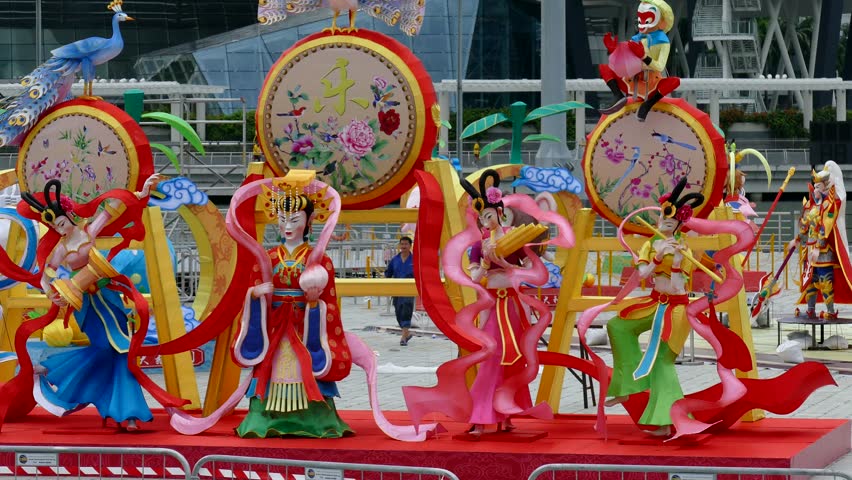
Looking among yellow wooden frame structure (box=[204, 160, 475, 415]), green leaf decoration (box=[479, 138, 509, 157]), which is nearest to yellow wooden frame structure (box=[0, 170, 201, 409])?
yellow wooden frame structure (box=[204, 160, 475, 415])

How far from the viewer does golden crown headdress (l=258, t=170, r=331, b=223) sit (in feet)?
39.5

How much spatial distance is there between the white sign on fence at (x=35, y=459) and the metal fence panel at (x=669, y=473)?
121 inches

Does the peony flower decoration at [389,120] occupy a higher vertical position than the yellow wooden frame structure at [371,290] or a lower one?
higher

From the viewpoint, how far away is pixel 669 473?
10.5 metres

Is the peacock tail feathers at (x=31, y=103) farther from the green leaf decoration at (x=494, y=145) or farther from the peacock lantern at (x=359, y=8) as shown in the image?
the green leaf decoration at (x=494, y=145)

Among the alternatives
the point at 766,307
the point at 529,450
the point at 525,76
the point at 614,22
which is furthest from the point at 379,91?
the point at 614,22

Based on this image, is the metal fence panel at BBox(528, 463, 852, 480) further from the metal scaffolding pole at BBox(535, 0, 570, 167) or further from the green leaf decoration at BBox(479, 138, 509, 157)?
the metal scaffolding pole at BBox(535, 0, 570, 167)

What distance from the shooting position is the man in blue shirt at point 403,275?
21906mm

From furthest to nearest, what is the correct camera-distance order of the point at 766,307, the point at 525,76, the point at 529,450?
the point at 525,76 < the point at 766,307 < the point at 529,450

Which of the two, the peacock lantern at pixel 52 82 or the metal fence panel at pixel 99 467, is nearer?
the metal fence panel at pixel 99 467

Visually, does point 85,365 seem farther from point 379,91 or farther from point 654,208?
point 654,208

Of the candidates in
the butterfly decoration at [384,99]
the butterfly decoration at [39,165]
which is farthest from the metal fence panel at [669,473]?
the butterfly decoration at [39,165]

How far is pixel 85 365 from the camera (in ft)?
41.2

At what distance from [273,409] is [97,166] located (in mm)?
2802
